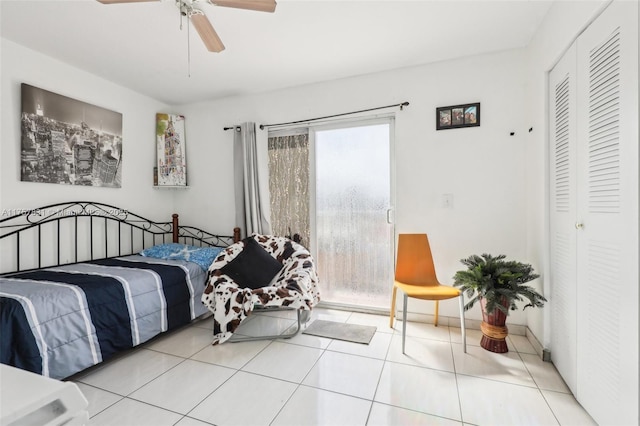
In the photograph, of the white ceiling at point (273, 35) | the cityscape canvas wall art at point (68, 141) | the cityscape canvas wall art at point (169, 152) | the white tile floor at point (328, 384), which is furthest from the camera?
the cityscape canvas wall art at point (169, 152)

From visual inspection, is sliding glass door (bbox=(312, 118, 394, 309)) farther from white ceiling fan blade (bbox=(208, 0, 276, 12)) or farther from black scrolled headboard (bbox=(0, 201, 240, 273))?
white ceiling fan blade (bbox=(208, 0, 276, 12))

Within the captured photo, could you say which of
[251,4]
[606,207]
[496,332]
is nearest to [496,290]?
[496,332]

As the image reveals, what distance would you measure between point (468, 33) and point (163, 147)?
351 centimetres

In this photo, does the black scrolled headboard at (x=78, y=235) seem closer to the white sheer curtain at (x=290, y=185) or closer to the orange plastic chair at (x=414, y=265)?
the white sheer curtain at (x=290, y=185)

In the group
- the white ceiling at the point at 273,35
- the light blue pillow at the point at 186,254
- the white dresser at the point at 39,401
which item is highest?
the white ceiling at the point at 273,35

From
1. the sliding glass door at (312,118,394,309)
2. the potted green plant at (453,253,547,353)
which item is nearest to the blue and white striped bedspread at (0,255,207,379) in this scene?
the sliding glass door at (312,118,394,309)

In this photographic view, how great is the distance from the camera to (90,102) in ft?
9.81

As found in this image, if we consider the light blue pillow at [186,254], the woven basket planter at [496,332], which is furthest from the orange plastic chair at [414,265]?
the light blue pillow at [186,254]

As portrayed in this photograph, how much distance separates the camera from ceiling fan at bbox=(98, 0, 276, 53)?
162 cm

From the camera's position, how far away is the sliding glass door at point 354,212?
3.05 m

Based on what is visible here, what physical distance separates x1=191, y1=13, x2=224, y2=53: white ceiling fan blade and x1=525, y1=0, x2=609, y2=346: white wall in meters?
2.16

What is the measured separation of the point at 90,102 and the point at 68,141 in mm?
497

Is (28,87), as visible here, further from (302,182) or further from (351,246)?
(351,246)

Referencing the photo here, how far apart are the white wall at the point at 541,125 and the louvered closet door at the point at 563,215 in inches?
2.1
